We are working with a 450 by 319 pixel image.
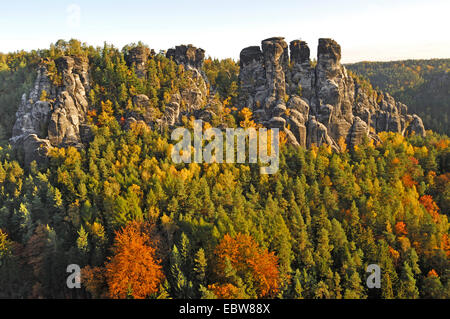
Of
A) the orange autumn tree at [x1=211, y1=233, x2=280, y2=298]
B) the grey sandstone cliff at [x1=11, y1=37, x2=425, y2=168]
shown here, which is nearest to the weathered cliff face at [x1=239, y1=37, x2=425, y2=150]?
the grey sandstone cliff at [x1=11, y1=37, x2=425, y2=168]

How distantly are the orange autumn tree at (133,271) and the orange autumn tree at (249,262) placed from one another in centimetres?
977

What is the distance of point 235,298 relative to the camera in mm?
36688

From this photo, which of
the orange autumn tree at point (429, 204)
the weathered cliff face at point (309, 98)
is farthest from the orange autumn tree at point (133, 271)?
the orange autumn tree at point (429, 204)

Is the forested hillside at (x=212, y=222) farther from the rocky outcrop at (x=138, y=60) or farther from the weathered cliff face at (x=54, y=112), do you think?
the rocky outcrop at (x=138, y=60)

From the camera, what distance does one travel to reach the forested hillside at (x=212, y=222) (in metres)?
40.2

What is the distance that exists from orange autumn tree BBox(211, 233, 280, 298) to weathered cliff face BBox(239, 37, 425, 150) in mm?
47590

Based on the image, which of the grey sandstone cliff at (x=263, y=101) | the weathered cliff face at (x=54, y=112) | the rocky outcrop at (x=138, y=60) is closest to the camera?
the weathered cliff face at (x=54, y=112)

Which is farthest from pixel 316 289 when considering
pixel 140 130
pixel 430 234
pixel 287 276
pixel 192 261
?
pixel 140 130

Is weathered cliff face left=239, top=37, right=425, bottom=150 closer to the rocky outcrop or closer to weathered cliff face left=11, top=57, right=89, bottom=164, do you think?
the rocky outcrop

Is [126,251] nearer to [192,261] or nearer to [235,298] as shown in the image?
[192,261]

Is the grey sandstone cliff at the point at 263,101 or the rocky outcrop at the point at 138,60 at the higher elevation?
the rocky outcrop at the point at 138,60

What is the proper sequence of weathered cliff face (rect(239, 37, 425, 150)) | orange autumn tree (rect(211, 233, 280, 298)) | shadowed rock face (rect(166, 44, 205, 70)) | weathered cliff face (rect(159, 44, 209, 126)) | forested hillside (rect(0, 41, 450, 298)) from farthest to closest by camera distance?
shadowed rock face (rect(166, 44, 205, 70))
weathered cliff face (rect(239, 37, 425, 150))
weathered cliff face (rect(159, 44, 209, 126))
forested hillside (rect(0, 41, 450, 298))
orange autumn tree (rect(211, 233, 280, 298))

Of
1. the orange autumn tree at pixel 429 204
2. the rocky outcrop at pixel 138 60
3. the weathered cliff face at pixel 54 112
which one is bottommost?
the orange autumn tree at pixel 429 204

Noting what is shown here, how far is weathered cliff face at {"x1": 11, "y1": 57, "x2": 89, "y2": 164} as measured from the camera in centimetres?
7094
